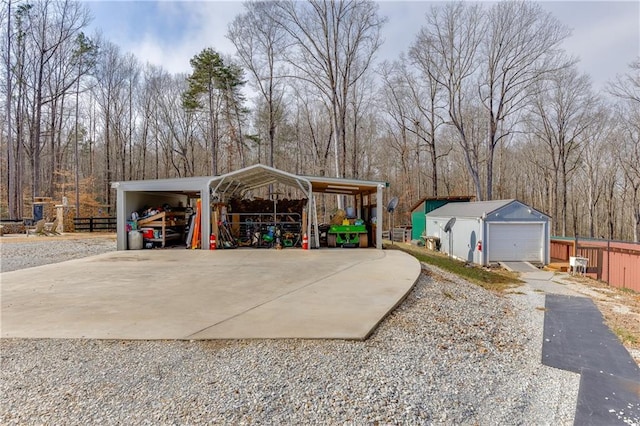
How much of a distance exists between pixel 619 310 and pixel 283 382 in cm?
816

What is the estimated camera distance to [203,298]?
195 inches

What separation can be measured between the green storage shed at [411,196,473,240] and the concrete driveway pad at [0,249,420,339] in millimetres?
11990

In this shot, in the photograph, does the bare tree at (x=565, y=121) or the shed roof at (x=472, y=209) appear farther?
the bare tree at (x=565, y=121)

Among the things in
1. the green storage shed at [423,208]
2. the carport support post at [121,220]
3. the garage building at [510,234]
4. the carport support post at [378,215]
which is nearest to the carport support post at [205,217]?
the carport support post at [121,220]

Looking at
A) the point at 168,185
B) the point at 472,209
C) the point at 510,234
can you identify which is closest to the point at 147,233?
the point at 168,185

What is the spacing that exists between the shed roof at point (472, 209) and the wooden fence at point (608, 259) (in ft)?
8.59

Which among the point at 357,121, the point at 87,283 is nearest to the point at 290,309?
the point at 87,283

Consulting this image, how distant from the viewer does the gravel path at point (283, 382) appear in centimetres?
233

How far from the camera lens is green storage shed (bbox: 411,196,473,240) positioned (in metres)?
18.8

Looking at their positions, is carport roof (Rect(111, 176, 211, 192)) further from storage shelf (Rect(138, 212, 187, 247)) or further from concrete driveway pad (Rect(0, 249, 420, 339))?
concrete driveway pad (Rect(0, 249, 420, 339))

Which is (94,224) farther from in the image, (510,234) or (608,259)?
(608,259)

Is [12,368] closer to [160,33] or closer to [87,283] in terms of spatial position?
[87,283]

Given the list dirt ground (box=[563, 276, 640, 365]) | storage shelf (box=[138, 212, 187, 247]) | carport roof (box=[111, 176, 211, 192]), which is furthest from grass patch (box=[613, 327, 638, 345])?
storage shelf (box=[138, 212, 187, 247])

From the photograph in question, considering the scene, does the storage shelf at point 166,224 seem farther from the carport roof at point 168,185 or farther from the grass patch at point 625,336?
the grass patch at point 625,336
